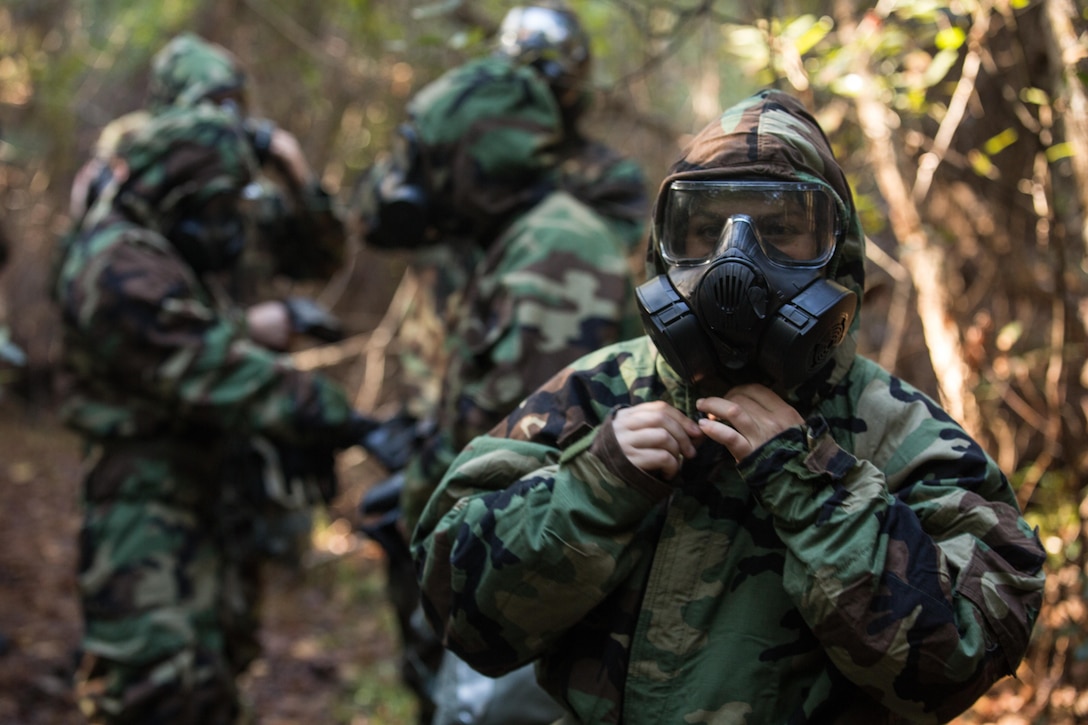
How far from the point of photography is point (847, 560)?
1544 mm

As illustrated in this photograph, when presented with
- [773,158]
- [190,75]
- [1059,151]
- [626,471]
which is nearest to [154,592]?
[190,75]

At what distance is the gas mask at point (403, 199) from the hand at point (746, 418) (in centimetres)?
193

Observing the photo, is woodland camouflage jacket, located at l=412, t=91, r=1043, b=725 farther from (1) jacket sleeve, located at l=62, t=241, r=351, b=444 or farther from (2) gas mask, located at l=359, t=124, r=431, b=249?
(1) jacket sleeve, located at l=62, t=241, r=351, b=444

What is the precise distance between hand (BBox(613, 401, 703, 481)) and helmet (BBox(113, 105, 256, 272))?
9.71 feet

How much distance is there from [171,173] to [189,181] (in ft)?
0.25

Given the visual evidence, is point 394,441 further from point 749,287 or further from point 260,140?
point 749,287

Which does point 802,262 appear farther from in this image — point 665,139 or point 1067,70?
point 665,139

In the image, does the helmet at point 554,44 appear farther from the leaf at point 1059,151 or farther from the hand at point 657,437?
the hand at point 657,437

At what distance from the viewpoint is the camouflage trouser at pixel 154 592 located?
381 cm

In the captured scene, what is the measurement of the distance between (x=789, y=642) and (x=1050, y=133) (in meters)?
2.15

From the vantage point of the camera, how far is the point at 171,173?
13.4ft

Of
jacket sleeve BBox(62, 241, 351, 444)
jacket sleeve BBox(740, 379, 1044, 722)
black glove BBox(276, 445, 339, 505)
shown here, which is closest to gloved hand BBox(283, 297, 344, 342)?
jacket sleeve BBox(62, 241, 351, 444)

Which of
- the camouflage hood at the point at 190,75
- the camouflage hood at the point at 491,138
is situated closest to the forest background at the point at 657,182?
the camouflage hood at the point at 491,138

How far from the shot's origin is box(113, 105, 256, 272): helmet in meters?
4.10
